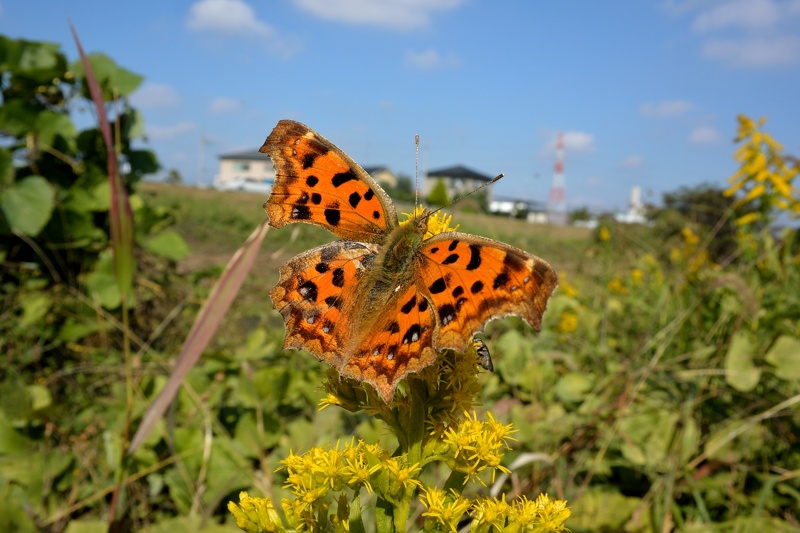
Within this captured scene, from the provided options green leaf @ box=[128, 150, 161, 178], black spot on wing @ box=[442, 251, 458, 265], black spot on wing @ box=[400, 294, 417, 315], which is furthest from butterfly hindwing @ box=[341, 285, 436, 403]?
green leaf @ box=[128, 150, 161, 178]

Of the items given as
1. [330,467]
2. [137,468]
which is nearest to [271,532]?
[330,467]

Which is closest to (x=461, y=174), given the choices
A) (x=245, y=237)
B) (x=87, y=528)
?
(x=245, y=237)

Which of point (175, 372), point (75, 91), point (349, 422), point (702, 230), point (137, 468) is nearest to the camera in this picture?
point (175, 372)

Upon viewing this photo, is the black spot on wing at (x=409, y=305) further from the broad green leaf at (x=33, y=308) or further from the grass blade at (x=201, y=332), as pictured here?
the broad green leaf at (x=33, y=308)

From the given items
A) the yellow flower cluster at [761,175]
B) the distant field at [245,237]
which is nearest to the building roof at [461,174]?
the distant field at [245,237]

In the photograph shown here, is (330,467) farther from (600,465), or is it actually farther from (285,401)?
(285,401)

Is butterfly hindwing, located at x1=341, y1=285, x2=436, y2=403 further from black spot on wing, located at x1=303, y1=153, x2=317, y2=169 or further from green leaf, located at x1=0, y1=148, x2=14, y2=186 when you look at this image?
green leaf, located at x1=0, y1=148, x2=14, y2=186
